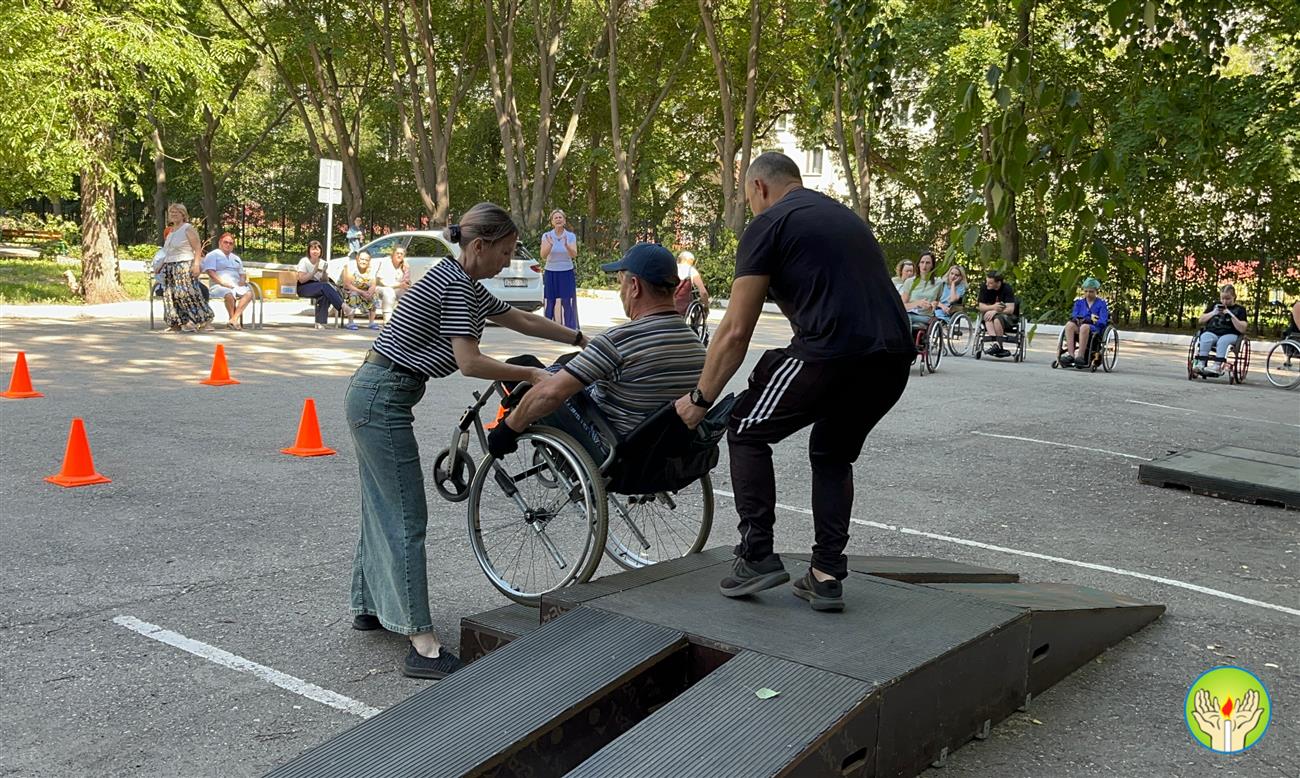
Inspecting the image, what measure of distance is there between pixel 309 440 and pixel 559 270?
1025 centimetres

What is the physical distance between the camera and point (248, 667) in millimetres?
4547

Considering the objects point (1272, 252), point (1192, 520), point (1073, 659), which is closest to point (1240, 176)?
point (1272, 252)

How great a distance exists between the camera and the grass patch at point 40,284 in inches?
827

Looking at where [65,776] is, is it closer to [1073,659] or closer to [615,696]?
[615,696]

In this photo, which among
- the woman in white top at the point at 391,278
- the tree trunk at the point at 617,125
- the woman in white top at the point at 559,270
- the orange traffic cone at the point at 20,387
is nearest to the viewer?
the orange traffic cone at the point at 20,387

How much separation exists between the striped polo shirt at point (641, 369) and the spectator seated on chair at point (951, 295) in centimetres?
1237

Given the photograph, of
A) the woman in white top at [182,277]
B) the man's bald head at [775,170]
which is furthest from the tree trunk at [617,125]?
the man's bald head at [775,170]

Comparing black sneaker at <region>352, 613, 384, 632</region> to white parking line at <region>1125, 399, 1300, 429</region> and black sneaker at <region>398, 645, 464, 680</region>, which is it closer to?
black sneaker at <region>398, 645, 464, 680</region>

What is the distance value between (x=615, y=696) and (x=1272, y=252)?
24526 millimetres

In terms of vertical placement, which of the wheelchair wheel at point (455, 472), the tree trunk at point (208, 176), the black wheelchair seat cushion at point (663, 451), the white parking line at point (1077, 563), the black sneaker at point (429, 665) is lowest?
the black sneaker at point (429, 665)

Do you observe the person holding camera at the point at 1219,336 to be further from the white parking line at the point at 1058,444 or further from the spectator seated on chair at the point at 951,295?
the white parking line at the point at 1058,444

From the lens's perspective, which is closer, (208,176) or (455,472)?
(455,472)

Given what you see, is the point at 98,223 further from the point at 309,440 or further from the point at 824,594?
the point at 824,594

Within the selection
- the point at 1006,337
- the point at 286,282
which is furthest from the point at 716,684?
the point at 286,282
